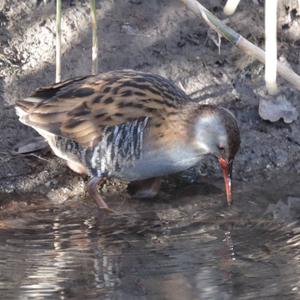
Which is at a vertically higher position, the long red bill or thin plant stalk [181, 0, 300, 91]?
thin plant stalk [181, 0, 300, 91]

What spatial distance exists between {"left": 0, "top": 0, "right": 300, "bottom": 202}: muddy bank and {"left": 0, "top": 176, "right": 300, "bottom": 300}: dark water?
1.51 feet

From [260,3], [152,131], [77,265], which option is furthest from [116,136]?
[260,3]

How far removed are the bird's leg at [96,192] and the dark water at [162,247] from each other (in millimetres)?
84

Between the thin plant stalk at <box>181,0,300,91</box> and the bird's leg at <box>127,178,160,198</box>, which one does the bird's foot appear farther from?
the thin plant stalk at <box>181,0,300,91</box>

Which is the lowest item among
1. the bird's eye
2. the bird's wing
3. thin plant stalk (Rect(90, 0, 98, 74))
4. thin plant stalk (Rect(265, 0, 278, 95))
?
the bird's eye

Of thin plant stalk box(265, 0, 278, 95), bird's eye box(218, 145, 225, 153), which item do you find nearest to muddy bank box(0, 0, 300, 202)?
bird's eye box(218, 145, 225, 153)

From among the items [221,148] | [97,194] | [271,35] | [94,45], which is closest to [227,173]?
[221,148]

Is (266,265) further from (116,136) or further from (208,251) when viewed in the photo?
(116,136)

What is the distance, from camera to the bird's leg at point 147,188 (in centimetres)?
757

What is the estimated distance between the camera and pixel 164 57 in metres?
8.66

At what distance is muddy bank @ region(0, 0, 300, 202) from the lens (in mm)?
8133

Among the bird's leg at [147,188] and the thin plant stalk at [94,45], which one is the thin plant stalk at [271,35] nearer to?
the bird's leg at [147,188]

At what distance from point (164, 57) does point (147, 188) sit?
59.9 inches

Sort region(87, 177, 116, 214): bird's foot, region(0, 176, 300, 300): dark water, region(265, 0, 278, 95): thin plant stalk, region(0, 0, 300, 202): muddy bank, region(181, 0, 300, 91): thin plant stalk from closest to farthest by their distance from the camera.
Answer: region(0, 176, 300, 300): dark water < region(265, 0, 278, 95): thin plant stalk < region(181, 0, 300, 91): thin plant stalk < region(87, 177, 116, 214): bird's foot < region(0, 0, 300, 202): muddy bank
